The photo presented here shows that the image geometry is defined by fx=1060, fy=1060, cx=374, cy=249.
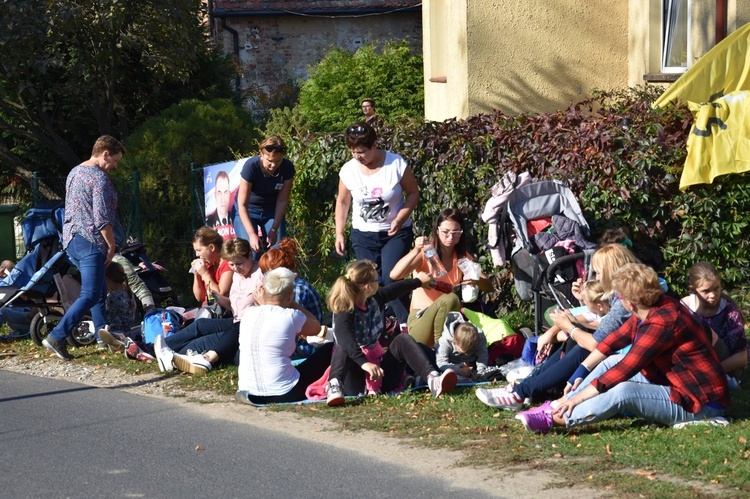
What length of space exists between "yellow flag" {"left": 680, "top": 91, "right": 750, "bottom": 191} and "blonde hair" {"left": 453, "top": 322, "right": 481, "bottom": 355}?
268 cm

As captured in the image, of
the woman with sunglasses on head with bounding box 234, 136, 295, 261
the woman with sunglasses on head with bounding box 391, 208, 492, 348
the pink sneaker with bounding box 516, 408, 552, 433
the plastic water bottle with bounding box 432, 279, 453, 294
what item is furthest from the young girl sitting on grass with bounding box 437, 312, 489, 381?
the woman with sunglasses on head with bounding box 234, 136, 295, 261

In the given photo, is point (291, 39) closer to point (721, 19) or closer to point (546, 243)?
point (721, 19)

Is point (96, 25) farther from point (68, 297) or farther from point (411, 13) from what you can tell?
point (411, 13)

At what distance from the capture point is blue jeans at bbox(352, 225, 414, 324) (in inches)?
375

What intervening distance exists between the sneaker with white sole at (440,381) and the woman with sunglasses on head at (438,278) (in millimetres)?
933

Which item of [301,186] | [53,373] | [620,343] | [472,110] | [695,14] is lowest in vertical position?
[53,373]

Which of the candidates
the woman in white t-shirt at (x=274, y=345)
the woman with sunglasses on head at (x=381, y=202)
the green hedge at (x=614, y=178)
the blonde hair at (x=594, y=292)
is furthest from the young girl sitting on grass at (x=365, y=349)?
the green hedge at (x=614, y=178)

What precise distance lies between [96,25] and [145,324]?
807cm

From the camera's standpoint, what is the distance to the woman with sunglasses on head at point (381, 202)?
9.51 metres

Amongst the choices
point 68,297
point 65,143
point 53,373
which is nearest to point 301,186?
point 68,297

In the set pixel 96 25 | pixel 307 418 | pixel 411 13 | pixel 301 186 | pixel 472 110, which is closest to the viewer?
pixel 307 418

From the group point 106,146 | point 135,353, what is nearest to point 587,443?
point 135,353

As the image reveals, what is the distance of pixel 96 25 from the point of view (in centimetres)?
1647

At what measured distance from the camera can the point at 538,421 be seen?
659 centimetres
